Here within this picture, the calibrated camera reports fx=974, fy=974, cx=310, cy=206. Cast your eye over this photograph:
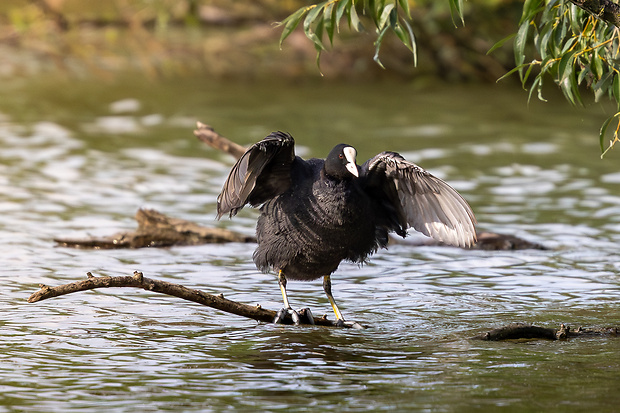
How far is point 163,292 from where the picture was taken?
5.58 meters

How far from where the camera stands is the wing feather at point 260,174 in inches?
240

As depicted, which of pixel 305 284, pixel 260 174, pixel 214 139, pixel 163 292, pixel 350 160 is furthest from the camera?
pixel 214 139

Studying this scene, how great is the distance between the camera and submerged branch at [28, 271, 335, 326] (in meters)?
5.17

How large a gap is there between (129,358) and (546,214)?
5707 mm

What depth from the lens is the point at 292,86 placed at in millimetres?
18344

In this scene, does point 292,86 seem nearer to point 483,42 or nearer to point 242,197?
point 483,42

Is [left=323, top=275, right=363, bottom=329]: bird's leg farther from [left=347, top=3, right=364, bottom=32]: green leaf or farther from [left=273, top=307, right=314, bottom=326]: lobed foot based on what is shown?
[left=347, top=3, right=364, bottom=32]: green leaf

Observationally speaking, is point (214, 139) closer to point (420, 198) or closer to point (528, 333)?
point (420, 198)

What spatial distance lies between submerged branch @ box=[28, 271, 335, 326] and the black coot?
0.24 m

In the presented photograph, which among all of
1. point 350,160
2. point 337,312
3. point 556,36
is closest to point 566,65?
point 556,36

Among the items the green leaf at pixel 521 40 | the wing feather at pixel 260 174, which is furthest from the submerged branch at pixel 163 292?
the green leaf at pixel 521 40

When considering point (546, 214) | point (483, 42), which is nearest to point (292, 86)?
point (483, 42)

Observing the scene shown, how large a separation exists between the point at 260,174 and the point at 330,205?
1.82 feet

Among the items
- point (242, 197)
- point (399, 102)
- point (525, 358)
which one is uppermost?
point (399, 102)
